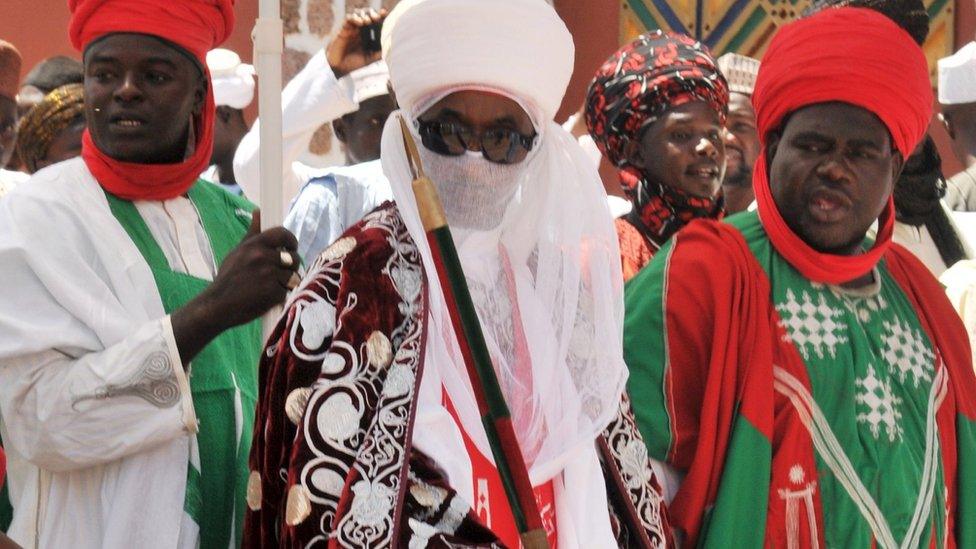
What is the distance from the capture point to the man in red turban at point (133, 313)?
13.4 feet

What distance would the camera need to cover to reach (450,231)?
12.4 ft

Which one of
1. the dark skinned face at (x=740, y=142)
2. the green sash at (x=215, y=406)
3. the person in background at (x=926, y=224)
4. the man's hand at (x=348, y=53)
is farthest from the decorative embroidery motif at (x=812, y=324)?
the dark skinned face at (x=740, y=142)

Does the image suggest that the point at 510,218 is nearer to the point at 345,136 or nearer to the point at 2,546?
the point at 2,546

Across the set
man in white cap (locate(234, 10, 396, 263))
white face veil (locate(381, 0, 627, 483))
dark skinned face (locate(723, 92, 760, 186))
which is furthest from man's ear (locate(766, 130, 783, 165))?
dark skinned face (locate(723, 92, 760, 186))

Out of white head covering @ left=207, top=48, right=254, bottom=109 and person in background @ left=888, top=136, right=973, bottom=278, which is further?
white head covering @ left=207, top=48, right=254, bottom=109

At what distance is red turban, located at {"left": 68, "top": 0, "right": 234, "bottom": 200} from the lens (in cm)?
445

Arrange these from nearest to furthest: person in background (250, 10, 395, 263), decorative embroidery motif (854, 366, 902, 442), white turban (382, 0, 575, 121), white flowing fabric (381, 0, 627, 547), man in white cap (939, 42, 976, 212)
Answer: white flowing fabric (381, 0, 627, 547) → white turban (382, 0, 575, 121) → decorative embroidery motif (854, 366, 902, 442) → person in background (250, 10, 395, 263) → man in white cap (939, 42, 976, 212)

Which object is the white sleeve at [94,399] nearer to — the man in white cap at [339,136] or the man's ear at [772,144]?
the man's ear at [772,144]

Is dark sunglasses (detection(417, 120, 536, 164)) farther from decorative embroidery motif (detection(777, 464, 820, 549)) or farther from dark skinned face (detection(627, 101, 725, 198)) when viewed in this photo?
dark skinned face (detection(627, 101, 725, 198))

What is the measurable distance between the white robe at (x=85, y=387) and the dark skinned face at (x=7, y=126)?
256 cm

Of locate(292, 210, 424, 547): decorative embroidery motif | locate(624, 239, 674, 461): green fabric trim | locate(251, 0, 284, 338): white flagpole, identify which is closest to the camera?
locate(292, 210, 424, 547): decorative embroidery motif

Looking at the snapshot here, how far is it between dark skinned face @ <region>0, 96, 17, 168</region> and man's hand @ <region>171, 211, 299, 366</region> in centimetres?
295

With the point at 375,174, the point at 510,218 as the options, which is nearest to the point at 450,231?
the point at 510,218

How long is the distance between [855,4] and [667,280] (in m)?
1.25
